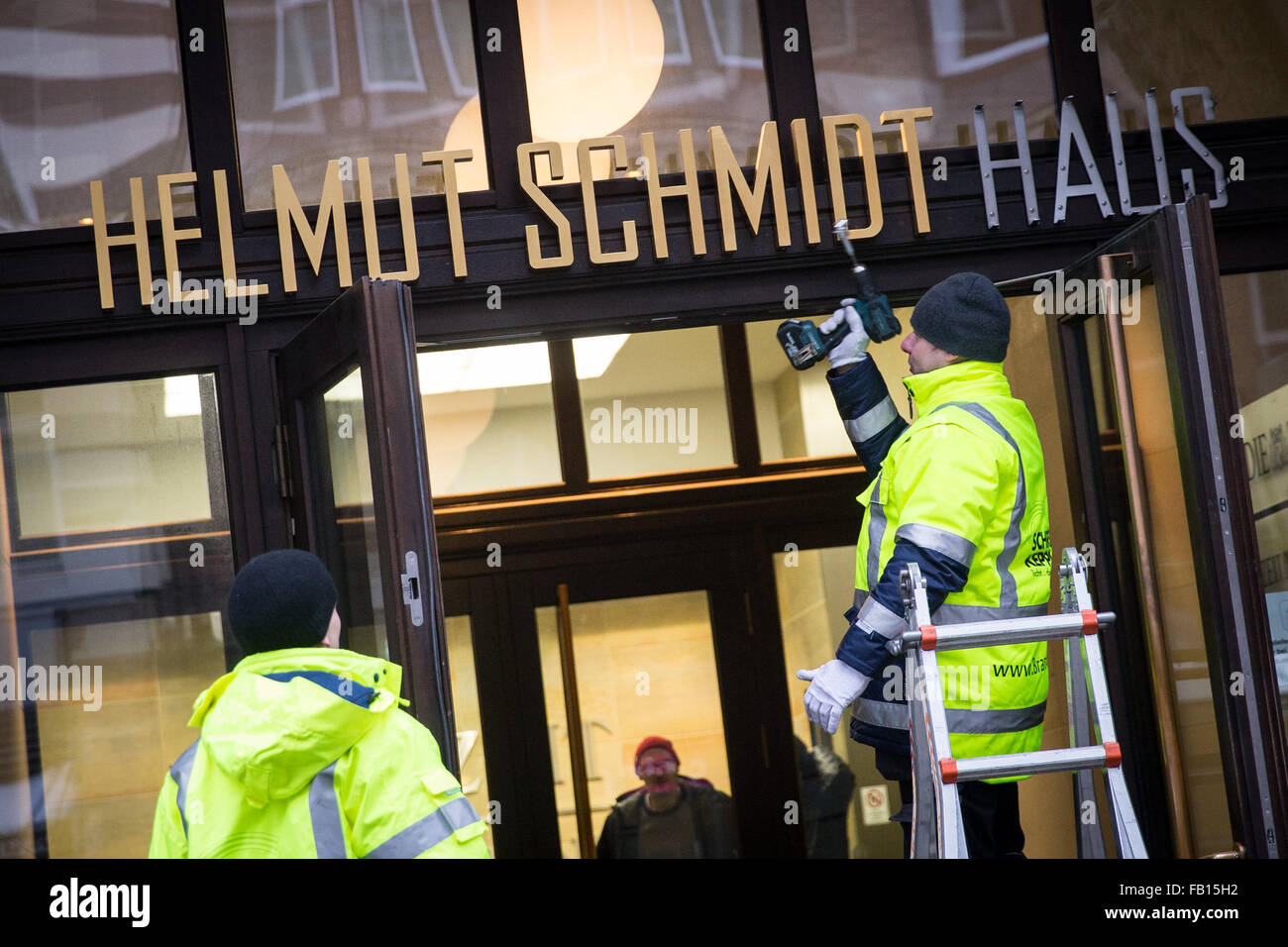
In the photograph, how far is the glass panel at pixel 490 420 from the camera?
7469 mm

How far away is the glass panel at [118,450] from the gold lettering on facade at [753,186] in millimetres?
1699

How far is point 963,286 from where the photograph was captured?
13.0 ft

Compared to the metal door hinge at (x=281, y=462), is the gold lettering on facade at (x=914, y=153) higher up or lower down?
higher up

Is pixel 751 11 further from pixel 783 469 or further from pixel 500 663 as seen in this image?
pixel 500 663

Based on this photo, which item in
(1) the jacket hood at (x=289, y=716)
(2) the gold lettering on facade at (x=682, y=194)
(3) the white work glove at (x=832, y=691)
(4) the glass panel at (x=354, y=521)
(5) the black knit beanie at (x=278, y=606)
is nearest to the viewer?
(1) the jacket hood at (x=289, y=716)

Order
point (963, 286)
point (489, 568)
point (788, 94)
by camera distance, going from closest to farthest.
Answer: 1. point (963, 286)
2. point (788, 94)
3. point (489, 568)

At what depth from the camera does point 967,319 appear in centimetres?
394

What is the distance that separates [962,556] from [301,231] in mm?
2309

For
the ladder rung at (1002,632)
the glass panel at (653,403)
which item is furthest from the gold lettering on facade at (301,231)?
the glass panel at (653,403)

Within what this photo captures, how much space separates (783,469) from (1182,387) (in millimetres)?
3262

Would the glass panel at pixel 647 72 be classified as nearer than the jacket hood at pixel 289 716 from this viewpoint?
No

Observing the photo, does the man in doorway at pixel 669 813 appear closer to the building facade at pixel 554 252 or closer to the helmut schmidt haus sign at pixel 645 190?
the building facade at pixel 554 252

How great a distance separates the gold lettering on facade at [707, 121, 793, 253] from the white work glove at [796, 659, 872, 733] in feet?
5.39
